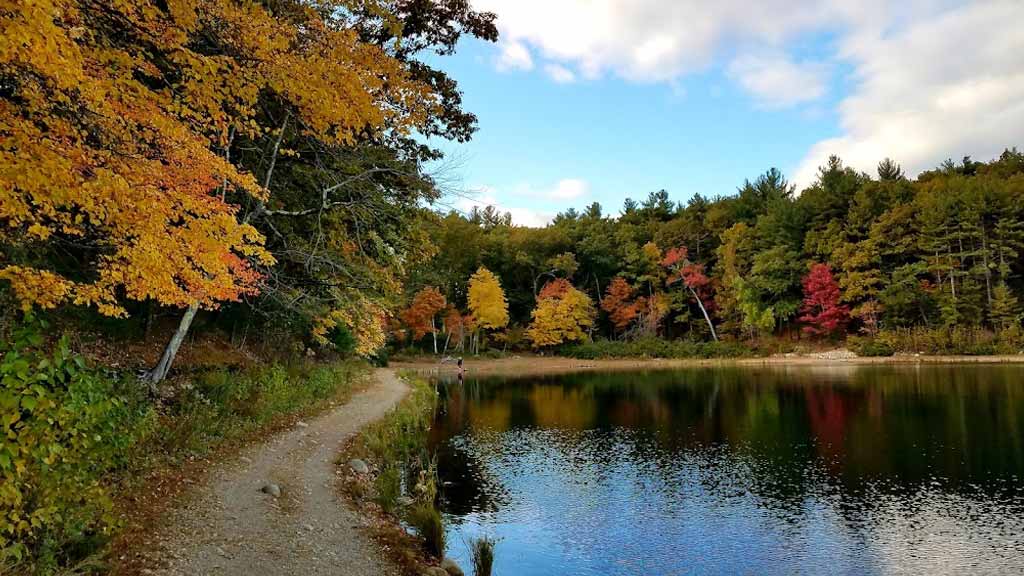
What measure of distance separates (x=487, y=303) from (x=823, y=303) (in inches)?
1048

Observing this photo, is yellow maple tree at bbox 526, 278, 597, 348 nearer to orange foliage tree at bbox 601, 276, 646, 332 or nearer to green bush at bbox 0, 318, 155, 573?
orange foliage tree at bbox 601, 276, 646, 332

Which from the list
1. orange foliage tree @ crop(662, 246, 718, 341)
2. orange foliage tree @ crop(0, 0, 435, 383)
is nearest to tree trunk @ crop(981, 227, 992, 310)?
orange foliage tree @ crop(662, 246, 718, 341)

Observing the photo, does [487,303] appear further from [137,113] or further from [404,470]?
[137,113]

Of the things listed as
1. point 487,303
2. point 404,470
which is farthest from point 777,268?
point 404,470

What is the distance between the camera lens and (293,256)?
11797mm

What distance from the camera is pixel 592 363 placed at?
4709 cm

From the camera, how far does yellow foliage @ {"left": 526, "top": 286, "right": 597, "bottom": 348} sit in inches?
1957

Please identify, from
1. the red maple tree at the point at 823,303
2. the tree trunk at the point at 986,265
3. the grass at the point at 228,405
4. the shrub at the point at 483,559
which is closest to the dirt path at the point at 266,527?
the grass at the point at 228,405

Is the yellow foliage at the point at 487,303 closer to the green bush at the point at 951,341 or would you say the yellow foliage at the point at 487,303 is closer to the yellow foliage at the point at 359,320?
the yellow foliage at the point at 359,320

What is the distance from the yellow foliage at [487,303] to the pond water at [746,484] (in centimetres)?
2531

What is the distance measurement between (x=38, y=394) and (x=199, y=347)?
1178 centimetres

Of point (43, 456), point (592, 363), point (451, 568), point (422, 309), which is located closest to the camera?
point (43, 456)

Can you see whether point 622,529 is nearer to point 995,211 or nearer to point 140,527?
point 140,527

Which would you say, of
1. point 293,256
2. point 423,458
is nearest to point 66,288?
point 293,256
